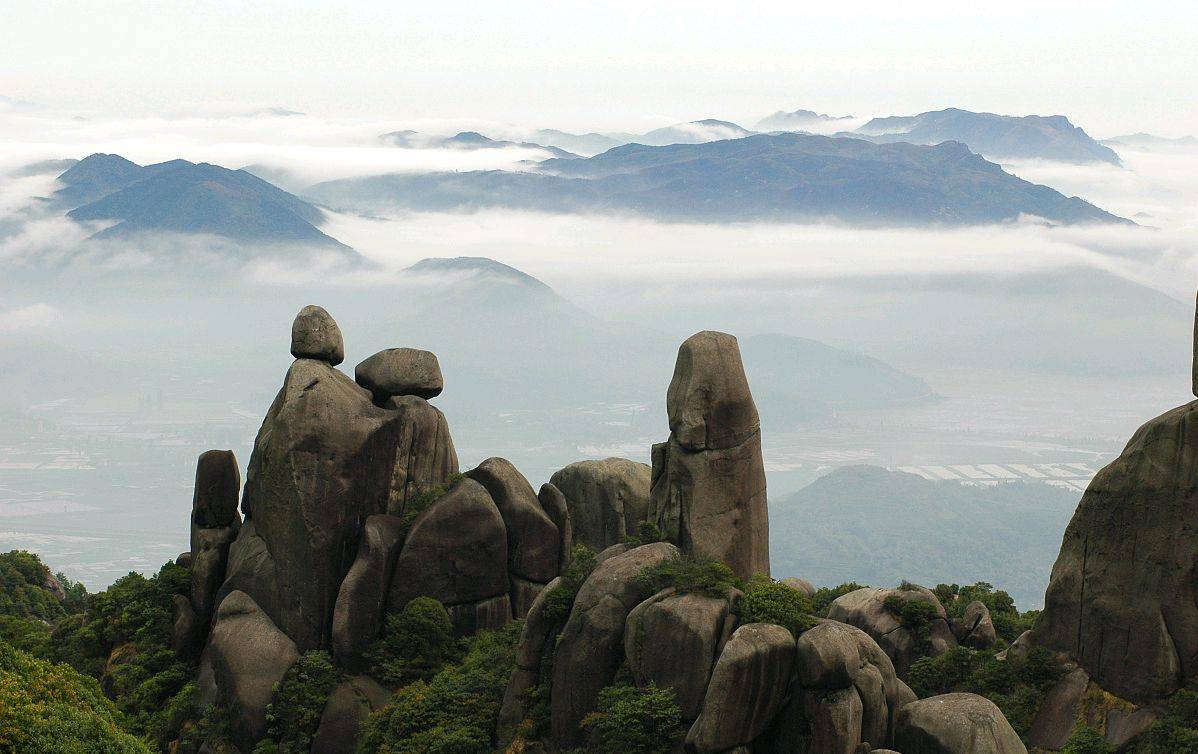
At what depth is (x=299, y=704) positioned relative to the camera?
168 ft

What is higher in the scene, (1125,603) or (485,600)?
(1125,603)

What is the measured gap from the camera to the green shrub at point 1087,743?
40.1m

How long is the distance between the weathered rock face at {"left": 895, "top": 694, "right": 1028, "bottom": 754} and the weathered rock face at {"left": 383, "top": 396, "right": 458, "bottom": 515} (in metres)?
24.1

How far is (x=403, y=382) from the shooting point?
57.2 meters

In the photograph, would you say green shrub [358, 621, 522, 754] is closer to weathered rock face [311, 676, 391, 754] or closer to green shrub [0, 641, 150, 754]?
weathered rock face [311, 676, 391, 754]

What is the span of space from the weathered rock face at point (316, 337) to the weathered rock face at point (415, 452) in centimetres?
359

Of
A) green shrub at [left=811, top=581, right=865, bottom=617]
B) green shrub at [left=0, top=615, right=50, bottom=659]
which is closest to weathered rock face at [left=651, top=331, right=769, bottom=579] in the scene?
green shrub at [left=811, top=581, right=865, bottom=617]

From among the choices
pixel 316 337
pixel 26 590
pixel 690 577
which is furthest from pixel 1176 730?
pixel 26 590

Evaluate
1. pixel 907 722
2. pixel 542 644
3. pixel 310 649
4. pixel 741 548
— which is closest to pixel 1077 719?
pixel 907 722

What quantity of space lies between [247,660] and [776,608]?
23487mm

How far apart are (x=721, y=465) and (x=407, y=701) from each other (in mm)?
14785

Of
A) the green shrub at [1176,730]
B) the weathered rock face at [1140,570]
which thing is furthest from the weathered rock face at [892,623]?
the green shrub at [1176,730]

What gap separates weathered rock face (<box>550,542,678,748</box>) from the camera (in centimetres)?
4253

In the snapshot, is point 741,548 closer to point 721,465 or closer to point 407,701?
point 721,465
